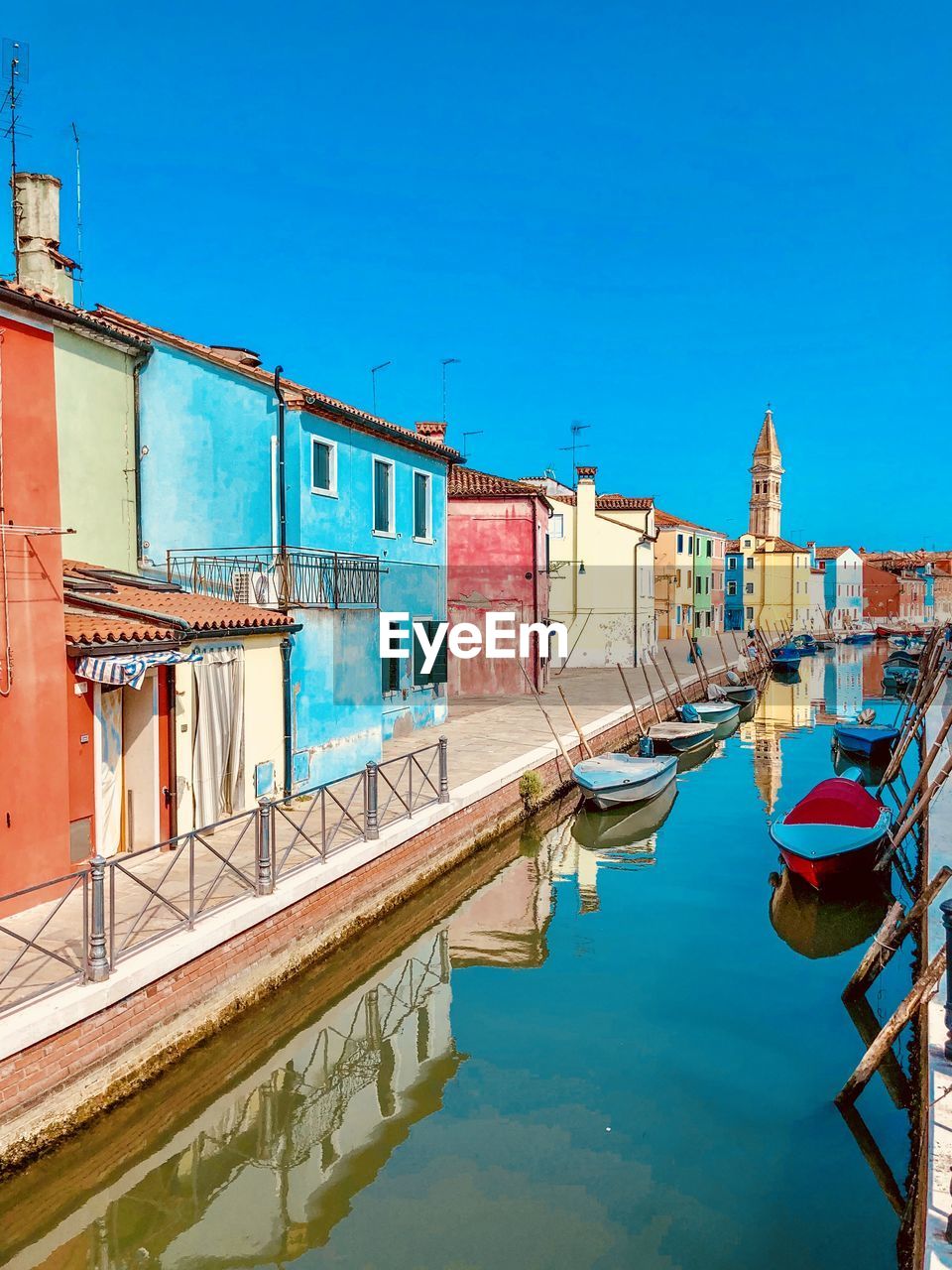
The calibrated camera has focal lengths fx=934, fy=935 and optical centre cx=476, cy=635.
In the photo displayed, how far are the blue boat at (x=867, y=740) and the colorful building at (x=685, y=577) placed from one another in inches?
1193

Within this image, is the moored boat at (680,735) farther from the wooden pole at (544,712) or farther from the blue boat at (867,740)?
the blue boat at (867,740)

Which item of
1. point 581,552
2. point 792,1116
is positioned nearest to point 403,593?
point 792,1116

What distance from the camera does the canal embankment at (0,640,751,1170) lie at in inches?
287

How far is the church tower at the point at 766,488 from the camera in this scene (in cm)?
10731

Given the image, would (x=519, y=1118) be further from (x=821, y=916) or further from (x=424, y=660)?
(x=424, y=660)

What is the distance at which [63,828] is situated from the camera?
10.2 metres

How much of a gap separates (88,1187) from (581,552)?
1506 inches

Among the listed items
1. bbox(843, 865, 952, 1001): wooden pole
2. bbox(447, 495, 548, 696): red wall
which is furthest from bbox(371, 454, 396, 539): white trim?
bbox(843, 865, 952, 1001): wooden pole

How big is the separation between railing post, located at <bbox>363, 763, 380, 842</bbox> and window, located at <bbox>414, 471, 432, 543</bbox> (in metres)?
11.0

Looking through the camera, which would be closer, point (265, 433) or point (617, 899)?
point (617, 899)

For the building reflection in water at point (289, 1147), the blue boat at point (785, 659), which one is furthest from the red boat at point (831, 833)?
the blue boat at point (785, 659)

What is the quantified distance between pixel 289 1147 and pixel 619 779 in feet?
41.6

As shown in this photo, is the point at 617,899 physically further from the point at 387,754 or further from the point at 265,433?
the point at 265,433

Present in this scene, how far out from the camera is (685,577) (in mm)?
62781
